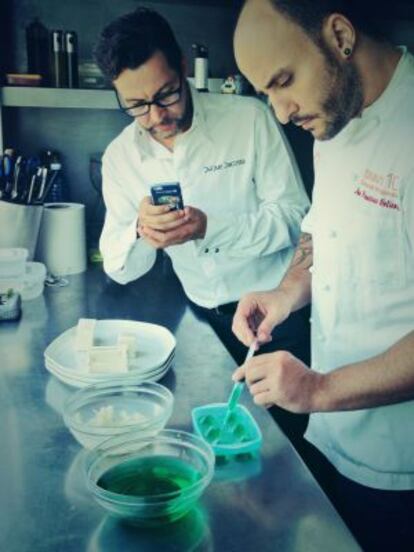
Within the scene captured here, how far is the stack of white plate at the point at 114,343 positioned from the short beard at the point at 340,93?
70 centimetres

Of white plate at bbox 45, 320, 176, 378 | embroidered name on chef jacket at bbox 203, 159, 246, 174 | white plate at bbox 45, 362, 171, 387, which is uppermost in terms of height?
embroidered name on chef jacket at bbox 203, 159, 246, 174

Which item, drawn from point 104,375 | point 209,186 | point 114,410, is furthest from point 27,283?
point 114,410

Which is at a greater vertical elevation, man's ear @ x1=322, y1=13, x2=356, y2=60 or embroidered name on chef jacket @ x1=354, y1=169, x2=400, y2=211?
man's ear @ x1=322, y1=13, x2=356, y2=60

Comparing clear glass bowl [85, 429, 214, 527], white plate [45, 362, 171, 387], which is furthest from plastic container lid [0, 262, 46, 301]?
clear glass bowl [85, 429, 214, 527]

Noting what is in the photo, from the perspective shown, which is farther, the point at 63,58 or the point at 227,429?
the point at 63,58

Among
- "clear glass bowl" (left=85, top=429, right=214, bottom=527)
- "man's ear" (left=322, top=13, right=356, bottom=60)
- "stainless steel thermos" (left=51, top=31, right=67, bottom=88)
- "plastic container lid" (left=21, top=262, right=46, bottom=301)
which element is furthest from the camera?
"stainless steel thermos" (left=51, top=31, right=67, bottom=88)

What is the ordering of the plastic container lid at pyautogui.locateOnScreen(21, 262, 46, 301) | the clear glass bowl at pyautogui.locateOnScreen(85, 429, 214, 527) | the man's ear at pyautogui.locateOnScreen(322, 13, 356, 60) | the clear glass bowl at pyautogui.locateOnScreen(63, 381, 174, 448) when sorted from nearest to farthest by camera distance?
the clear glass bowl at pyautogui.locateOnScreen(85, 429, 214, 527), the clear glass bowl at pyautogui.locateOnScreen(63, 381, 174, 448), the man's ear at pyautogui.locateOnScreen(322, 13, 356, 60), the plastic container lid at pyautogui.locateOnScreen(21, 262, 46, 301)

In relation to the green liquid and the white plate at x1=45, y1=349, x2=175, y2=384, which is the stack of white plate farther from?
the green liquid

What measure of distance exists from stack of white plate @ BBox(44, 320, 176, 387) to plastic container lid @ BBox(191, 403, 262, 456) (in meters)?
0.20

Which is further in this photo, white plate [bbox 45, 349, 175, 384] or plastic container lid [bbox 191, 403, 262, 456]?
white plate [bbox 45, 349, 175, 384]

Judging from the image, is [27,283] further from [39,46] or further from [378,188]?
[378,188]

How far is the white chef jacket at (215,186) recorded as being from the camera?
2.18 m

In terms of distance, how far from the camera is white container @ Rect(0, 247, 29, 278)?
207cm

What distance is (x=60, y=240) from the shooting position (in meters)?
2.45
